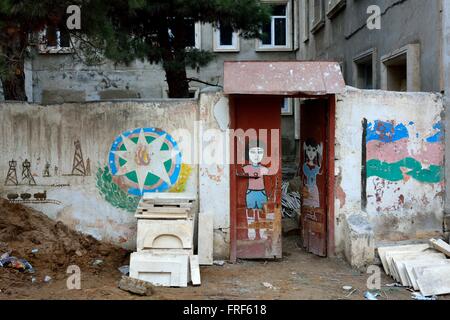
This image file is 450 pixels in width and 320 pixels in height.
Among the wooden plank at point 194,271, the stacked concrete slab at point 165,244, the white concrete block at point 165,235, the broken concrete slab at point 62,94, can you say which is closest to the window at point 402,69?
the stacked concrete slab at point 165,244

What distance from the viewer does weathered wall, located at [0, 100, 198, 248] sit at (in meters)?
7.14

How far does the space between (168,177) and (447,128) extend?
4.09 metres

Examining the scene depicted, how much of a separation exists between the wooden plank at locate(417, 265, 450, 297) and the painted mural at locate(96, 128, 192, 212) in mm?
3337

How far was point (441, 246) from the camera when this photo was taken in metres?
6.71

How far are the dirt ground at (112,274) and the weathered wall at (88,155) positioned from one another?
1.13 feet

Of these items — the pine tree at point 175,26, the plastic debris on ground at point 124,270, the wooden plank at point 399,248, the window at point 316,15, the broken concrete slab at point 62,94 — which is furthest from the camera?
the broken concrete slab at point 62,94

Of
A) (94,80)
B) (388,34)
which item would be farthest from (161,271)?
(94,80)

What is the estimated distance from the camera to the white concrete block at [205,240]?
22.5ft

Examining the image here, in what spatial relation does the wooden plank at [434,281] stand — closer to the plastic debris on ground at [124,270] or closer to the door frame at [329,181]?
the door frame at [329,181]

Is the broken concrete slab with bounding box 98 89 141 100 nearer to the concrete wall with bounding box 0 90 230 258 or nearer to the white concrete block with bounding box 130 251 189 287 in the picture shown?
the concrete wall with bounding box 0 90 230 258

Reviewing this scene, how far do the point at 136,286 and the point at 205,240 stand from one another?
5.03ft

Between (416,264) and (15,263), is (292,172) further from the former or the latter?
(15,263)

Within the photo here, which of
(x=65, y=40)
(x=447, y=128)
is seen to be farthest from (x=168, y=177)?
(x=447, y=128)

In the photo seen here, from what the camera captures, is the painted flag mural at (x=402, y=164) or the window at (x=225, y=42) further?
the window at (x=225, y=42)
